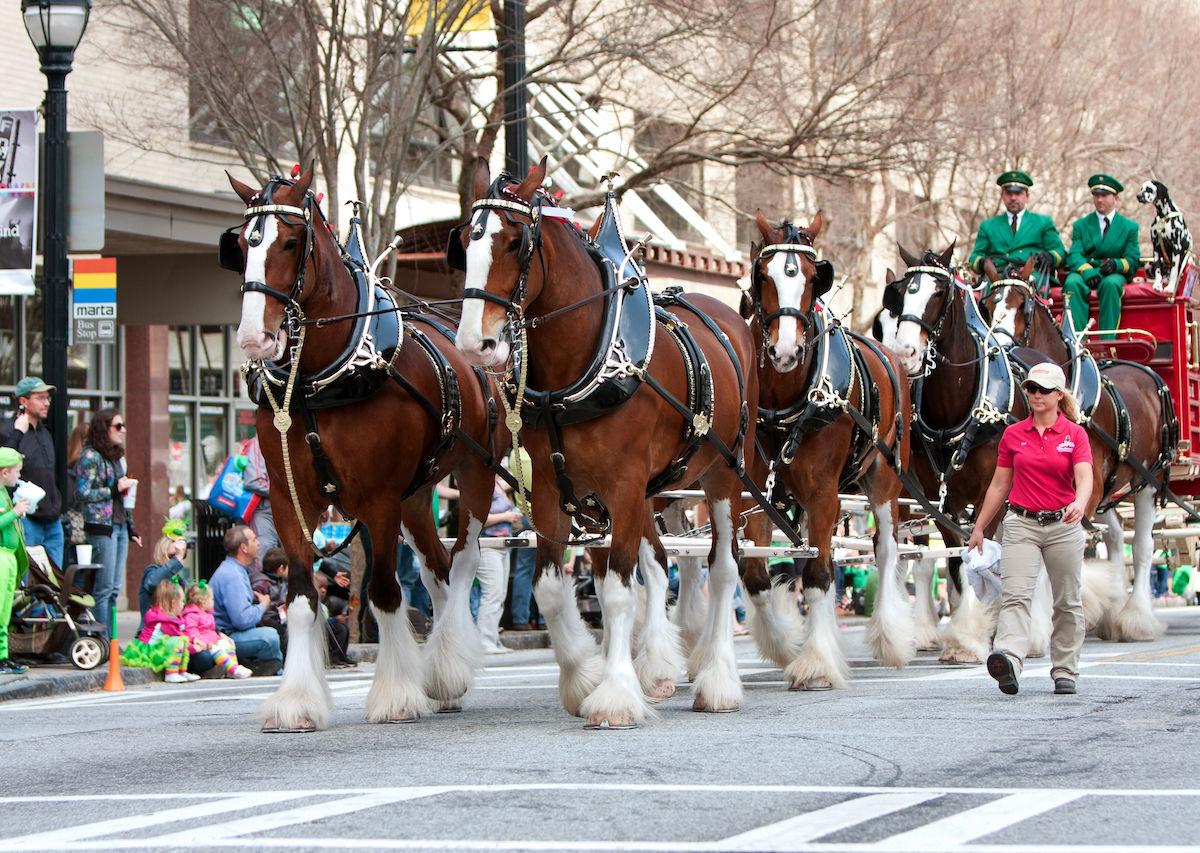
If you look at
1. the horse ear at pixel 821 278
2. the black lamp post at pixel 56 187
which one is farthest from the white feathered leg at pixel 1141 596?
the black lamp post at pixel 56 187

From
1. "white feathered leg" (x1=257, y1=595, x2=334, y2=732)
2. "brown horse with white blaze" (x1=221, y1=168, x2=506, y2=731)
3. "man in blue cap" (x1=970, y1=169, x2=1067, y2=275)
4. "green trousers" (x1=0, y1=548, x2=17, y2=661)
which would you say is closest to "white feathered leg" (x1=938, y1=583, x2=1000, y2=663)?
"man in blue cap" (x1=970, y1=169, x2=1067, y2=275)

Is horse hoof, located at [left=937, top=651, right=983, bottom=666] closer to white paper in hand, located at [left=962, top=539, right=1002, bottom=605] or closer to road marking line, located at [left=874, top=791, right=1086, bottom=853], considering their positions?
white paper in hand, located at [left=962, top=539, right=1002, bottom=605]

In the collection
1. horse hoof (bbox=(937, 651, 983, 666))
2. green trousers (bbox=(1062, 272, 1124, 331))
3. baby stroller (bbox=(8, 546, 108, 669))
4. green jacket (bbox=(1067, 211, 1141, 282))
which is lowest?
horse hoof (bbox=(937, 651, 983, 666))

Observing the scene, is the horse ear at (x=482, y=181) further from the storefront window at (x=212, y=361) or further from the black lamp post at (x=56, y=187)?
the storefront window at (x=212, y=361)

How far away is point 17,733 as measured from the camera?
9.24m

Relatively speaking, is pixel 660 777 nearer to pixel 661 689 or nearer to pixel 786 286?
pixel 661 689

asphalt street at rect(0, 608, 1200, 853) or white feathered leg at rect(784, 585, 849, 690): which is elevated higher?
white feathered leg at rect(784, 585, 849, 690)

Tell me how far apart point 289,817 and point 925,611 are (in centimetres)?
811

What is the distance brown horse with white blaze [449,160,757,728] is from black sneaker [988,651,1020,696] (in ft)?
4.37

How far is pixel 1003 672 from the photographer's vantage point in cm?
911

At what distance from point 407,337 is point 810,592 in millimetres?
2960

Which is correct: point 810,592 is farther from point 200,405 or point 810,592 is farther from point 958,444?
point 200,405

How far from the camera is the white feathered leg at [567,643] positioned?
8891mm

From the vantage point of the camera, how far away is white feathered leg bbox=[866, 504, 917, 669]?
1148 centimetres
